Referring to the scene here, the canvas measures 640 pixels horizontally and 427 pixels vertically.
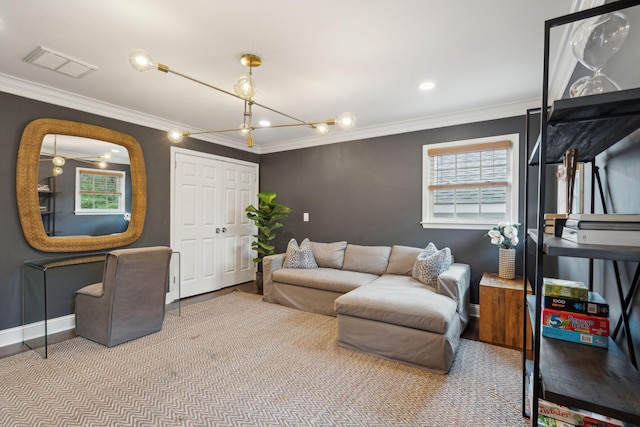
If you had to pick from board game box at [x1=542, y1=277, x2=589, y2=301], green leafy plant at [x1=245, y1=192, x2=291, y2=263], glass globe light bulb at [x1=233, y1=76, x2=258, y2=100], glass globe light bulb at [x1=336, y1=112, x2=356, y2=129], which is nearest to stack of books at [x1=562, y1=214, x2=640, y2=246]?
board game box at [x1=542, y1=277, x2=589, y2=301]

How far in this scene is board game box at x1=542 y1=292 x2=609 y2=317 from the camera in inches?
46.8

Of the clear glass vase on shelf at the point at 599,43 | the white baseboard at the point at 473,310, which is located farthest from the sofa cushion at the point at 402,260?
the clear glass vase on shelf at the point at 599,43

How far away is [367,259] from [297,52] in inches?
102

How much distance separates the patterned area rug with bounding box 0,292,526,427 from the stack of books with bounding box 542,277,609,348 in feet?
2.92

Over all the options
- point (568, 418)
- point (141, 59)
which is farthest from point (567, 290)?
point (141, 59)

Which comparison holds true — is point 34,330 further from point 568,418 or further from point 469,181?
point 469,181

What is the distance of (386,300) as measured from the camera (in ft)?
8.52

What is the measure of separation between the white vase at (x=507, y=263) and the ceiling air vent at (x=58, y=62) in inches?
163

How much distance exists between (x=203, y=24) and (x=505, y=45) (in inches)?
83.1

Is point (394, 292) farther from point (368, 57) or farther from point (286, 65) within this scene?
point (286, 65)

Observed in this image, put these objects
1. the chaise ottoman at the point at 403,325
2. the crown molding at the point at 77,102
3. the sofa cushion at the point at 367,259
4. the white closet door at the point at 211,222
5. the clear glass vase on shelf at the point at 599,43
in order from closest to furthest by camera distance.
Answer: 1. the clear glass vase on shelf at the point at 599,43
2. the chaise ottoman at the point at 403,325
3. the crown molding at the point at 77,102
4. the sofa cushion at the point at 367,259
5. the white closet door at the point at 211,222

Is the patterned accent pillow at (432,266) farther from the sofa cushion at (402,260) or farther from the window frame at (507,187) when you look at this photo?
the window frame at (507,187)

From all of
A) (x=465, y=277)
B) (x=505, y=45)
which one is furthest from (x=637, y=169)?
(x=465, y=277)

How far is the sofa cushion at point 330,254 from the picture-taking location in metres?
4.16
